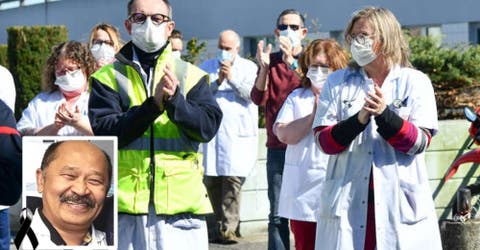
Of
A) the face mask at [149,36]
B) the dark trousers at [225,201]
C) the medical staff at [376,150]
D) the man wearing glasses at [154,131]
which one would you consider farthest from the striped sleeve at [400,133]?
the dark trousers at [225,201]

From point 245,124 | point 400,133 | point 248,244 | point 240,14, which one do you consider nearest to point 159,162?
point 400,133

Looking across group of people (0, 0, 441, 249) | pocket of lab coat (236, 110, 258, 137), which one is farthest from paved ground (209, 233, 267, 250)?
group of people (0, 0, 441, 249)

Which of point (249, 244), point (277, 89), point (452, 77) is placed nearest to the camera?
point (277, 89)

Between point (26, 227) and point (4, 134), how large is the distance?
58 cm

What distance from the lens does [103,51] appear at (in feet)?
30.0

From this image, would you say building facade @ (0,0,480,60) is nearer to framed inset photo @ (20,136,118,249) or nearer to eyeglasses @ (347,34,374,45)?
eyeglasses @ (347,34,374,45)

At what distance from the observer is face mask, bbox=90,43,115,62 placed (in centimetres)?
911

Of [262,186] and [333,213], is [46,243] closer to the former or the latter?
[333,213]

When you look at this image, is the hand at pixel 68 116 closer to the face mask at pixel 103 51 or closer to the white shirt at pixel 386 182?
the white shirt at pixel 386 182

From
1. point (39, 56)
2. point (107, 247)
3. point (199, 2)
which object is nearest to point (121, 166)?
point (107, 247)

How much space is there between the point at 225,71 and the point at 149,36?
19.6 feet

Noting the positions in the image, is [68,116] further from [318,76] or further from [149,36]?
[318,76]

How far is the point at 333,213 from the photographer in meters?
6.32

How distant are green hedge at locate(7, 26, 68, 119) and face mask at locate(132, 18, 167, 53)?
40.8ft
